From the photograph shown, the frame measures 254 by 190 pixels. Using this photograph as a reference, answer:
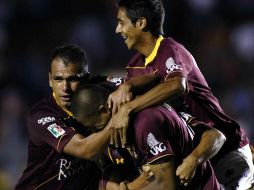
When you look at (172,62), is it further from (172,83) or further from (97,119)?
(97,119)

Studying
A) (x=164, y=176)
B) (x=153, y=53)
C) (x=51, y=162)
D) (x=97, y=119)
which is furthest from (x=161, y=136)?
(x=51, y=162)

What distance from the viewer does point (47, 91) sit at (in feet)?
34.4

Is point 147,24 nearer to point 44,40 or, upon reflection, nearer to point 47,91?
point 47,91

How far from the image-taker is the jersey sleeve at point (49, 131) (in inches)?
216

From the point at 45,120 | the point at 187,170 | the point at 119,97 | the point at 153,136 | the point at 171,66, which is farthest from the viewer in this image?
the point at 45,120

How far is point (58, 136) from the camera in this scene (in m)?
5.50

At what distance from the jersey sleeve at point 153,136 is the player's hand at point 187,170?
145mm

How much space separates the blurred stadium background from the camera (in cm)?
1020

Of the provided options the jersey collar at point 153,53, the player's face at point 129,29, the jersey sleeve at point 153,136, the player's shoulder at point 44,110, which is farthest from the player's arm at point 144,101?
the player's shoulder at point 44,110

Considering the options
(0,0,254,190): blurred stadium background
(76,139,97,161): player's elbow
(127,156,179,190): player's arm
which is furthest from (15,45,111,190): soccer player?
(0,0,254,190): blurred stadium background

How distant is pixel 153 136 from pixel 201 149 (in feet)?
1.43

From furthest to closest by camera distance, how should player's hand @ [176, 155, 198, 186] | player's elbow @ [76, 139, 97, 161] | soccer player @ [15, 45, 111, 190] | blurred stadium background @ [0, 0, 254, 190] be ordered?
blurred stadium background @ [0, 0, 254, 190] < soccer player @ [15, 45, 111, 190] < player's elbow @ [76, 139, 97, 161] < player's hand @ [176, 155, 198, 186]

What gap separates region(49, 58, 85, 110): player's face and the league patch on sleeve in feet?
0.60

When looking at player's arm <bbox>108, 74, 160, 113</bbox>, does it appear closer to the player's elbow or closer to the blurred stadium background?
the player's elbow
